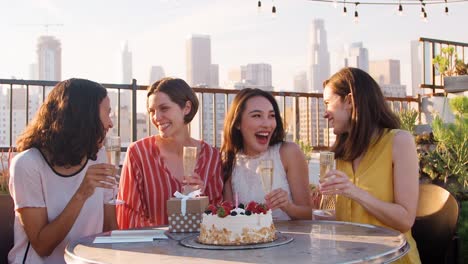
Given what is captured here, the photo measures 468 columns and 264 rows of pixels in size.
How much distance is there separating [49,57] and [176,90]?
680 inches

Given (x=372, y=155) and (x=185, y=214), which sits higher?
(x=372, y=155)

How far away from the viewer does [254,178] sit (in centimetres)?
310

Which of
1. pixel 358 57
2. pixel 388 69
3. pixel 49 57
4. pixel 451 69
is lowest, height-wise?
pixel 451 69

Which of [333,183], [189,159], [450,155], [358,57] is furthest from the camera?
[358,57]

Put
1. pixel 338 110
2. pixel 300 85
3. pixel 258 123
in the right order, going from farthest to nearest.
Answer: pixel 300 85 < pixel 258 123 < pixel 338 110

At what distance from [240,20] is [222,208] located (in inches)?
348

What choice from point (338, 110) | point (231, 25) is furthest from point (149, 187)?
point (231, 25)

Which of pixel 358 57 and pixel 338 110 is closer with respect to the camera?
pixel 338 110

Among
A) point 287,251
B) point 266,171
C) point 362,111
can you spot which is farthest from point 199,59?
point 287,251

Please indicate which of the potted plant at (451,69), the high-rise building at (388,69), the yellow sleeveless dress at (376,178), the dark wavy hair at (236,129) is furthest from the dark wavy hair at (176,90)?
the high-rise building at (388,69)

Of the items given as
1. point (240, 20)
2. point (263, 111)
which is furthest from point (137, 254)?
point (240, 20)

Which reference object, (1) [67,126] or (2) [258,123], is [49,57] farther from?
(1) [67,126]

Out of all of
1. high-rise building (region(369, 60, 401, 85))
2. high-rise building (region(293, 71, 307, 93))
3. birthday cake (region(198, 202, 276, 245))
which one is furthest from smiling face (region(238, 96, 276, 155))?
high-rise building (region(369, 60, 401, 85))

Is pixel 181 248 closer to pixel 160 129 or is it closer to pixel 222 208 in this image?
pixel 222 208
